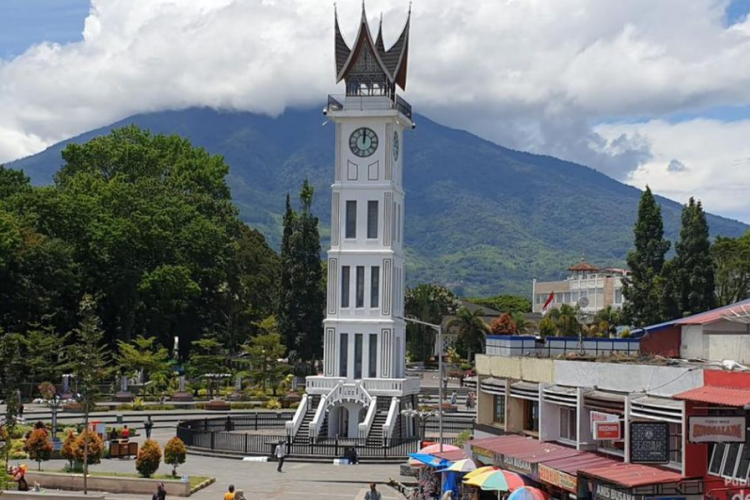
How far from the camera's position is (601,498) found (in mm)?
31219

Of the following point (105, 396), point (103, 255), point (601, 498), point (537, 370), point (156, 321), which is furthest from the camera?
point (156, 321)

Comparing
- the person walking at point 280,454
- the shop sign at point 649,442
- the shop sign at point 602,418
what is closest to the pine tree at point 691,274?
the person walking at point 280,454

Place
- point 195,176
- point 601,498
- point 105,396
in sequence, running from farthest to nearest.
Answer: point 195,176
point 105,396
point 601,498

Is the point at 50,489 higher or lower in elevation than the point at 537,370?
lower

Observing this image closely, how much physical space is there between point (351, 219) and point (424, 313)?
245 ft

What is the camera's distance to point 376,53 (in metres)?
69.1

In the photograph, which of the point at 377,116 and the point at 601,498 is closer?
the point at 601,498

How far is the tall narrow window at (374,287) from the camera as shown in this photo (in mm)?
67312

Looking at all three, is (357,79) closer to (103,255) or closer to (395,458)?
(395,458)

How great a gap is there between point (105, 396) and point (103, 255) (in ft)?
41.3

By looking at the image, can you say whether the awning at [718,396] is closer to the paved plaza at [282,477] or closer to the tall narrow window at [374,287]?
the paved plaza at [282,477]

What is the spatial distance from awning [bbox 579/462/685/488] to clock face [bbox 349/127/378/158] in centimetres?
3806

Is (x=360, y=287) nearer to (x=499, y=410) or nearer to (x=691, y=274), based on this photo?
(x=499, y=410)

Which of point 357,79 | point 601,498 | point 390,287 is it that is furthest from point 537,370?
point 357,79
